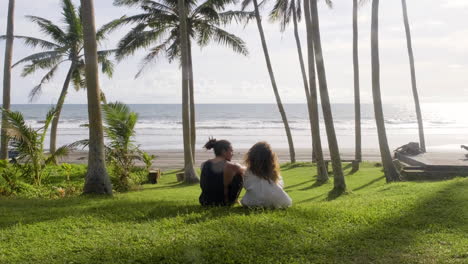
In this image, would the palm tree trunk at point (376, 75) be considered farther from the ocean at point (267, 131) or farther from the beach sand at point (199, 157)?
the beach sand at point (199, 157)

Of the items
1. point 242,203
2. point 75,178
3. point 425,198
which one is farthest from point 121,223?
point 75,178

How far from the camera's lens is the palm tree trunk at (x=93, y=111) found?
31.4 feet

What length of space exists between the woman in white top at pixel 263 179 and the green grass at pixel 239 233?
0.69 feet

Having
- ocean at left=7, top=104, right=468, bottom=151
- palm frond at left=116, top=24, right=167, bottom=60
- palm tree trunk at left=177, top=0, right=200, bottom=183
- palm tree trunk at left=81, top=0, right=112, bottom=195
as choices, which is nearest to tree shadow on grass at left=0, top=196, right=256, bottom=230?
palm tree trunk at left=81, top=0, right=112, bottom=195

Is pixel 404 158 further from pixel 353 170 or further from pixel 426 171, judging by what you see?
pixel 426 171

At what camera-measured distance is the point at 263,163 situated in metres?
6.03

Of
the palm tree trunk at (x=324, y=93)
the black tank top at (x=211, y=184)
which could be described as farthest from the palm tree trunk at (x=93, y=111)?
the palm tree trunk at (x=324, y=93)

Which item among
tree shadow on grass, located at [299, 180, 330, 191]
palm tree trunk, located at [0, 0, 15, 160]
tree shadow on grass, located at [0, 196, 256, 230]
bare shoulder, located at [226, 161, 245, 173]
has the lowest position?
tree shadow on grass, located at [299, 180, 330, 191]

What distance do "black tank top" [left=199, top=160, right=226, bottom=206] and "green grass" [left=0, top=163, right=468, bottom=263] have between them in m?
0.25

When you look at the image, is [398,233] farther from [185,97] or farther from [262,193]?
[185,97]

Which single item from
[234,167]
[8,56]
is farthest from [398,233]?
[8,56]

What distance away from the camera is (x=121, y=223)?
5.87m

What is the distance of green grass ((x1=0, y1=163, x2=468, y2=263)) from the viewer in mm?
4406

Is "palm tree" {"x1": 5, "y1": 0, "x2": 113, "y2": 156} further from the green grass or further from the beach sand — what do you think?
the green grass
